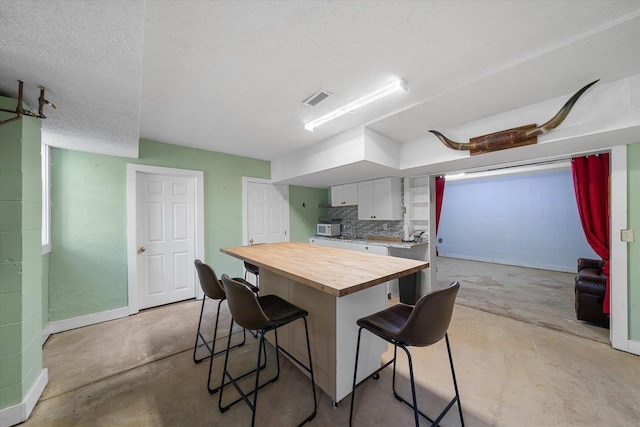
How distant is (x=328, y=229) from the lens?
501 cm

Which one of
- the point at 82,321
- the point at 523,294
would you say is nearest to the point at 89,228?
the point at 82,321

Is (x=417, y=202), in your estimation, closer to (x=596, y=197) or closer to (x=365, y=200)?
(x=365, y=200)

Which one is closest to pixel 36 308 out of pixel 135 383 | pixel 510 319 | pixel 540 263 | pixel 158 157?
pixel 135 383

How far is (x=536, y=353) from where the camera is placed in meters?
2.20

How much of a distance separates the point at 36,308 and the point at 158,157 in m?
2.27

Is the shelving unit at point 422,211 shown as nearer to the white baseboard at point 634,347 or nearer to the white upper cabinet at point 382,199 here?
the white upper cabinet at point 382,199

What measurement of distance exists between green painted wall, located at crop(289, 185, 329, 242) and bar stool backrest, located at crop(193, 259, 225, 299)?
9.76ft

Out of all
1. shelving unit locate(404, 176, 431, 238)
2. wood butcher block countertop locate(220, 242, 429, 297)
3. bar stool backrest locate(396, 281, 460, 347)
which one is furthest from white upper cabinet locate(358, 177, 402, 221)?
bar stool backrest locate(396, 281, 460, 347)

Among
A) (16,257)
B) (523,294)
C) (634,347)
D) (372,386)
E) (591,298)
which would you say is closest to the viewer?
(16,257)

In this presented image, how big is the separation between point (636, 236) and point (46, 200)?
6.21 meters

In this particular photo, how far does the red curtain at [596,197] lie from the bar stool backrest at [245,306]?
3670 millimetres

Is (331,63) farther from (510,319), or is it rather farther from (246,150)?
(510,319)

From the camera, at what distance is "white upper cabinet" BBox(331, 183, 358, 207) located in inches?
182

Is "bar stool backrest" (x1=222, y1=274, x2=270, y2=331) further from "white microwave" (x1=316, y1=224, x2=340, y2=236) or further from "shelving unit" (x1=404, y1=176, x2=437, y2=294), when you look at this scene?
"white microwave" (x1=316, y1=224, x2=340, y2=236)
